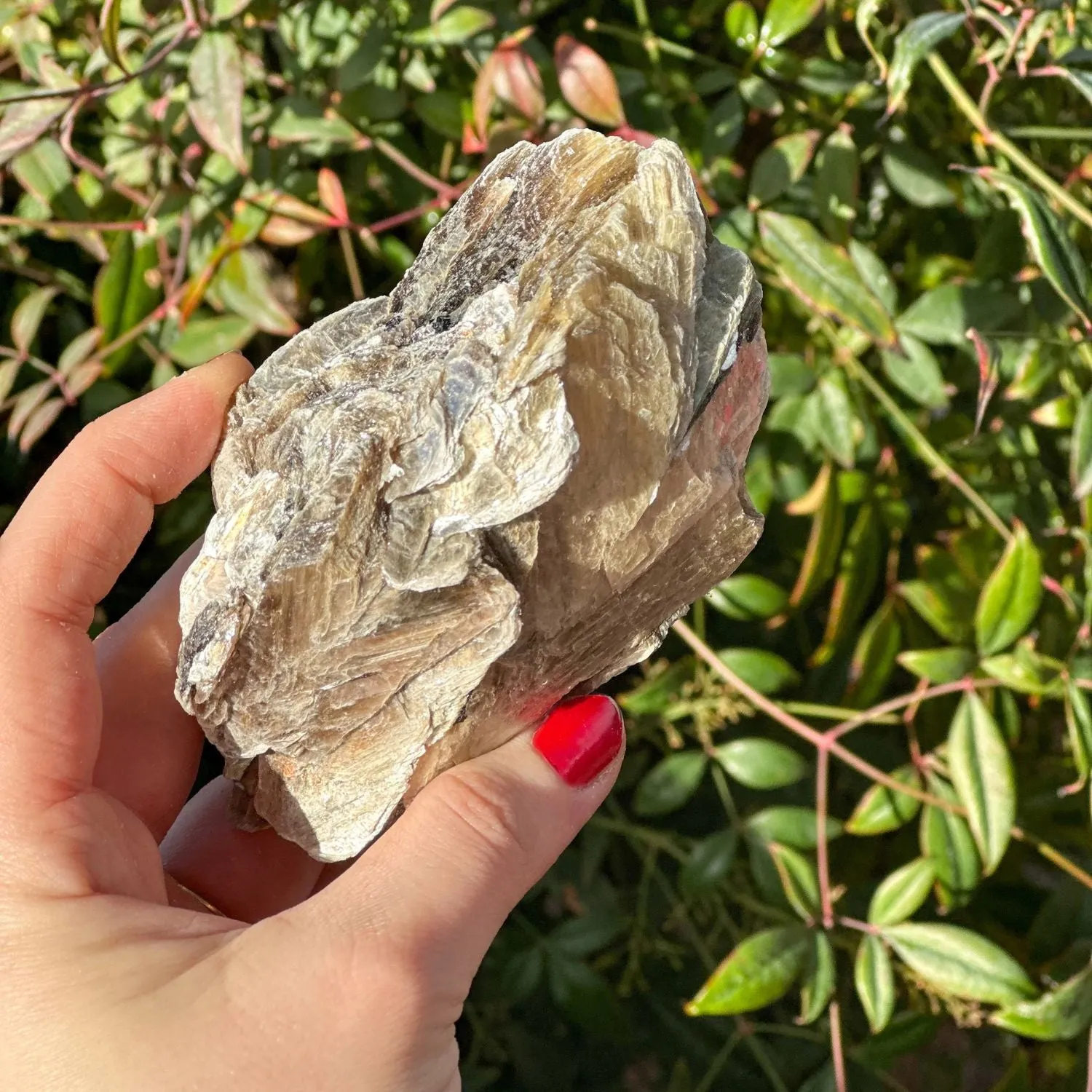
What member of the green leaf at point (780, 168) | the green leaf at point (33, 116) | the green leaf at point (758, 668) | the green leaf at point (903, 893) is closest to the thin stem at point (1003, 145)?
the green leaf at point (780, 168)

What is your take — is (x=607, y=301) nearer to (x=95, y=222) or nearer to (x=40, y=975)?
(x=40, y=975)

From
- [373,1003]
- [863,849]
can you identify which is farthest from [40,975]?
[863,849]

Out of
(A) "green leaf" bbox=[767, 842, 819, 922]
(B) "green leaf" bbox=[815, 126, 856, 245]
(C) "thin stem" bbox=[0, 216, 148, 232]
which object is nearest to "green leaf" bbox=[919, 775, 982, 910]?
(A) "green leaf" bbox=[767, 842, 819, 922]

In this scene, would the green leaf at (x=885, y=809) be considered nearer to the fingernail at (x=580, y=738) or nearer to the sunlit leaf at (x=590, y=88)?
the fingernail at (x=580, y=738)

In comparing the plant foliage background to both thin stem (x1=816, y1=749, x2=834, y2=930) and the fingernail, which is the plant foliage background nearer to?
thin stem (x1=816, y1=749, x2=834, y2=930)

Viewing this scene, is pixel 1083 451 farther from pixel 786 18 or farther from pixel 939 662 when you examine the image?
pixel 786 18
